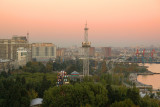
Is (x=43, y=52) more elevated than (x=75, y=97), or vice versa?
(x=43, y=52)

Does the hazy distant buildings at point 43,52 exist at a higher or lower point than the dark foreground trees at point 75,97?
higher

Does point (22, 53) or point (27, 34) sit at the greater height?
point (27, 34)

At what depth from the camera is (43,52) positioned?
63.8 ft

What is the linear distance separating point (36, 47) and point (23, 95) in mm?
14807

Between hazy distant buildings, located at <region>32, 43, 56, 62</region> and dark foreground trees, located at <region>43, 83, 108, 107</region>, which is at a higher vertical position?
hazy distant buildings, located at <region>32, 43, 56, 62</region>

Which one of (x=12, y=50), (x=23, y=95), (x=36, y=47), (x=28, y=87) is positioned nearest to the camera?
(x=23, y=95)

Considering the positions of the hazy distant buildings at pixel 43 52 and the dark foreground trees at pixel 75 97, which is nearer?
the dark foreground trees at pixel 75 97

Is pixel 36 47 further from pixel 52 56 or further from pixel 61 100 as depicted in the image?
pixel 61 100

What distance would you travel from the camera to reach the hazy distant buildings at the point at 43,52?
19234 mm

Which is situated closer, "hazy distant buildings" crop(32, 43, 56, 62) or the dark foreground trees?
the dark foreground trees

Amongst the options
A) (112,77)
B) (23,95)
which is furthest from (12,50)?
(23,95)

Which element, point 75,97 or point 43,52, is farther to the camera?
point 43,52

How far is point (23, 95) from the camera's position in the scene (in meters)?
4.75

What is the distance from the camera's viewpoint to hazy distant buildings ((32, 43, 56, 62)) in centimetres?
1923
